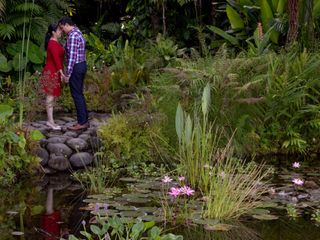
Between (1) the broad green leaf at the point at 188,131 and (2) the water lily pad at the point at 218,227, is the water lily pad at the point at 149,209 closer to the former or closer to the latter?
(2) the water lily pad at the point at 218,227

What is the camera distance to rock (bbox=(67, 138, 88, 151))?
767 cm

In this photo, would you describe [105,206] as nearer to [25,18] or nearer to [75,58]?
[75,58]

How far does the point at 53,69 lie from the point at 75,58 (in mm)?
385

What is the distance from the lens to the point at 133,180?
22.4 ft

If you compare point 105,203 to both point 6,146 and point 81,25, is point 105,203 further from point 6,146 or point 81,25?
point 81,25

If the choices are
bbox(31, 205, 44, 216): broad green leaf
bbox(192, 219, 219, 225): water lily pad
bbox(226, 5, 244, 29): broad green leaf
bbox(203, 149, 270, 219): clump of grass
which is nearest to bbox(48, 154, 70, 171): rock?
bbox(31, 205, 44, 216): broad green leaf

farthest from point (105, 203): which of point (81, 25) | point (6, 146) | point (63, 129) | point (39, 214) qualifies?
point (81, 25)

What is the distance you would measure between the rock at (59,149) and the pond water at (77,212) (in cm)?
40

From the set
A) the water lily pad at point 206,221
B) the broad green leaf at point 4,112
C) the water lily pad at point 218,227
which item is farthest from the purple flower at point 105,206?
the broad green leaf at point 4,112

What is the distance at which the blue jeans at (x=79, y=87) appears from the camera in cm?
812

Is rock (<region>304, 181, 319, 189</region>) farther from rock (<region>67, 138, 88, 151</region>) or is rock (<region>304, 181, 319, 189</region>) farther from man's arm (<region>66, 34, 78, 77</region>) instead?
man's arm (<region>66, 34, 78, 77</region>)

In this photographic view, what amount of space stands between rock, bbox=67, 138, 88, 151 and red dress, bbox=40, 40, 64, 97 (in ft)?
2.54

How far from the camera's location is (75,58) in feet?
26.4

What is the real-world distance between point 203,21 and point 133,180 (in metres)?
7.68
